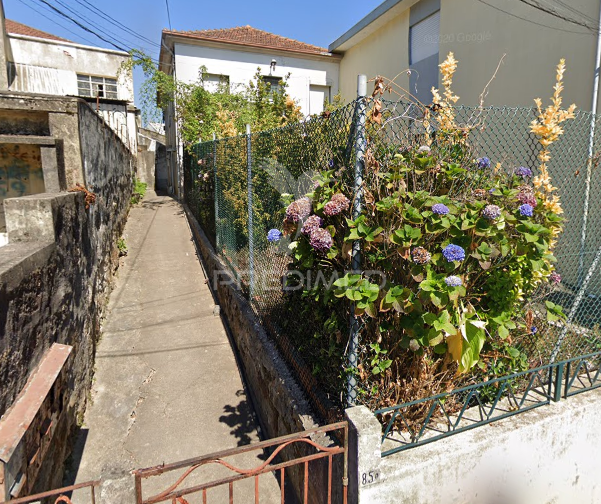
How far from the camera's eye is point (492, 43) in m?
7.75

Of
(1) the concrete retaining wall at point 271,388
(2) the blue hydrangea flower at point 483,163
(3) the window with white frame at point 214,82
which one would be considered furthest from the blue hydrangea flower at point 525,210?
(3) the window with white frame at point 214,82

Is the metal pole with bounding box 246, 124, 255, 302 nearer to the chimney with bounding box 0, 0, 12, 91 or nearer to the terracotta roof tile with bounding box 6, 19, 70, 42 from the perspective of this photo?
the chimney with bounding box 0, 0, 12, 91

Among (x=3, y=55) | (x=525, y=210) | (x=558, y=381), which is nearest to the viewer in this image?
(x=525, y=210)

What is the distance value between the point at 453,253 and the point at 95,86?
65.2 feet

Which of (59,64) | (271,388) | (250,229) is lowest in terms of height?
(271,388)

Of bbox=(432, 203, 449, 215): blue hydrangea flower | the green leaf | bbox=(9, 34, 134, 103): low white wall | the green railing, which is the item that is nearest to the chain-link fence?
the green railing

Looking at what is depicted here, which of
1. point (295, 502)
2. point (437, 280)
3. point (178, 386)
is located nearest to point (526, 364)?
point (437, 280)

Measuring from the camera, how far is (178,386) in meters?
4.36

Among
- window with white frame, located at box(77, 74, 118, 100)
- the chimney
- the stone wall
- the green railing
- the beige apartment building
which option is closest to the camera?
the green railing

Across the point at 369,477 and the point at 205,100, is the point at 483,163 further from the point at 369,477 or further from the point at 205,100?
the point at 205,100

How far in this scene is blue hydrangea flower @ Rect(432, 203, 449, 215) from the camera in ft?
6.05

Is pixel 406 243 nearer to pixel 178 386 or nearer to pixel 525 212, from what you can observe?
pixel 525 212

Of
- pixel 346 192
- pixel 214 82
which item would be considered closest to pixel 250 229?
pixel 346 192

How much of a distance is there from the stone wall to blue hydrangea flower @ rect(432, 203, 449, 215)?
94.7 inches
